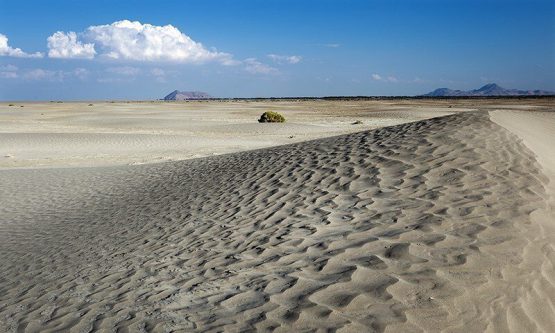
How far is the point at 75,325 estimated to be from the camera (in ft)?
14.7

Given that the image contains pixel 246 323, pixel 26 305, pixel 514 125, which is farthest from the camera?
pixel 514 125

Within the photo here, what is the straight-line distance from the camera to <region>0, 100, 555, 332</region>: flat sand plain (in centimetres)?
414

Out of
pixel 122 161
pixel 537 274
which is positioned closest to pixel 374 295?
pixel 537 274

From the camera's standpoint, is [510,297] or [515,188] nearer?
[510,297]


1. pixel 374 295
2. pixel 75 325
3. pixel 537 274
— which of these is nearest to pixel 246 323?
pixel 374 295

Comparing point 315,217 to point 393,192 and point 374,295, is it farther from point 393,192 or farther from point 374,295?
point 374,295

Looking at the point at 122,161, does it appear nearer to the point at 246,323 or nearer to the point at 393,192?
the point at 393,192

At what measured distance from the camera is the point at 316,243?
576 centimetres

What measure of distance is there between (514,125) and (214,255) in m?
8.80

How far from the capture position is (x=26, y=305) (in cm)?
527

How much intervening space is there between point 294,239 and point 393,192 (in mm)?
2053

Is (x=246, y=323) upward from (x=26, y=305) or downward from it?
upward

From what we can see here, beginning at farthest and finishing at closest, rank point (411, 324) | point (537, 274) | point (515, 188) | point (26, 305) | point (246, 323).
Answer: point (515, 188), point (26, 305), point (537, 274), point (246, 323), point (411, 324)

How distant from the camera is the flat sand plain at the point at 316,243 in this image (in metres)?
4.14
